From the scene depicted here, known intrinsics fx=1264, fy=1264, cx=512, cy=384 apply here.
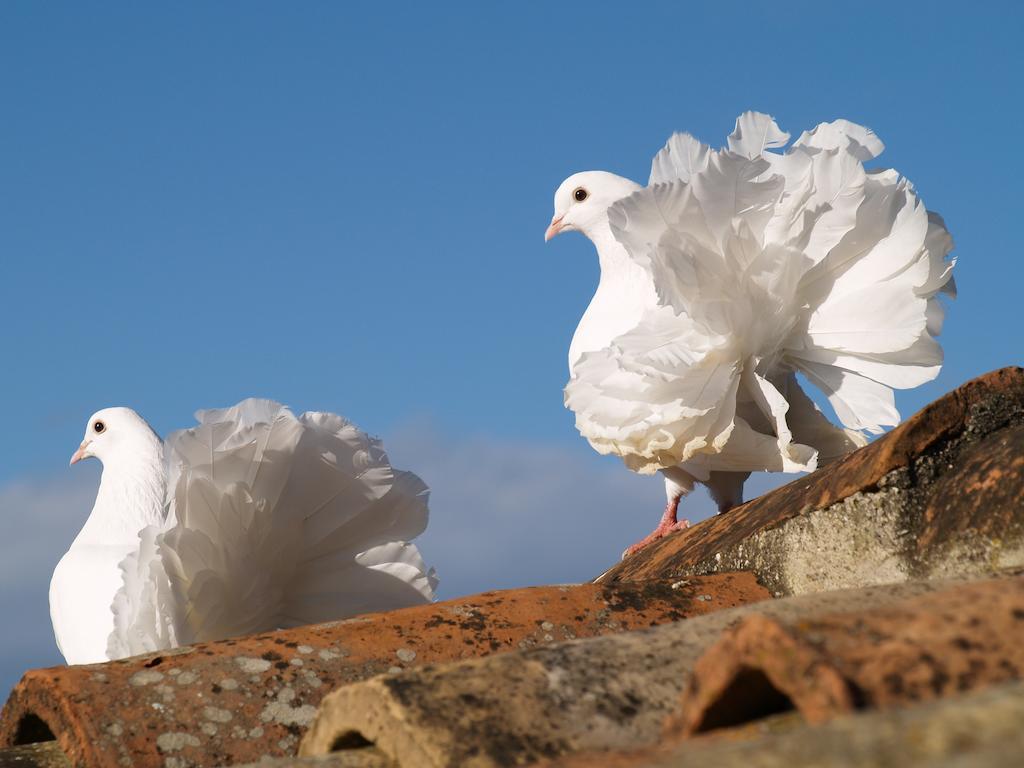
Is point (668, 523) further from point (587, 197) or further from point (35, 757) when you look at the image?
point (35, 757)

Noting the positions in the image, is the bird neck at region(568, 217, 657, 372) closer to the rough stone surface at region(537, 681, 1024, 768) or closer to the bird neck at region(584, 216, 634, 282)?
the bird neck at region(584, 216, 634, 282)

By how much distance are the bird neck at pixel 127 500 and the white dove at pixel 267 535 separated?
5.69ft

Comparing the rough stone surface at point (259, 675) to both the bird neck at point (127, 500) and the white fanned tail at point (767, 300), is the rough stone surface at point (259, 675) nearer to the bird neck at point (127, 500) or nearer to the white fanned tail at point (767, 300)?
the white fanned tail at point (767, 300)

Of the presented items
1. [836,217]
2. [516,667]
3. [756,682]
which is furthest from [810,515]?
[836,217]

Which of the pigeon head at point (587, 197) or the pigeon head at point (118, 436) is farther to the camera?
the pigeon head at point (587, 197)

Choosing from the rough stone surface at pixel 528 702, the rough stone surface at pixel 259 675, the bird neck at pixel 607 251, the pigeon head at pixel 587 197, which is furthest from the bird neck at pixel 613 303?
the rough stone surface at pixel 528 702

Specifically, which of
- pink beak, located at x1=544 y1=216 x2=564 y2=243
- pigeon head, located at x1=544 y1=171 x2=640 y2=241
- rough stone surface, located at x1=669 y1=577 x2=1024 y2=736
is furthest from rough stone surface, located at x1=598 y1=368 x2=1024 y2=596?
pink beak, located at x1=544 y1=216 x2=564 y2=243

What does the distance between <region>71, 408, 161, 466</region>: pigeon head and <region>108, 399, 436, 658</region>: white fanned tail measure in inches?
122

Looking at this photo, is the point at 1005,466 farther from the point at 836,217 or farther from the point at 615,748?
the point at 836,217

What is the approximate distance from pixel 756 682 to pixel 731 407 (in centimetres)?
471

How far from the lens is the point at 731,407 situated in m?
6.25

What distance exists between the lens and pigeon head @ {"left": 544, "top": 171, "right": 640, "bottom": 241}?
27.3ft

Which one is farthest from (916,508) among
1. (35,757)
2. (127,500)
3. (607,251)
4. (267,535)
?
(127,500)

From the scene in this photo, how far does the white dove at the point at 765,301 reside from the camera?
577cm
